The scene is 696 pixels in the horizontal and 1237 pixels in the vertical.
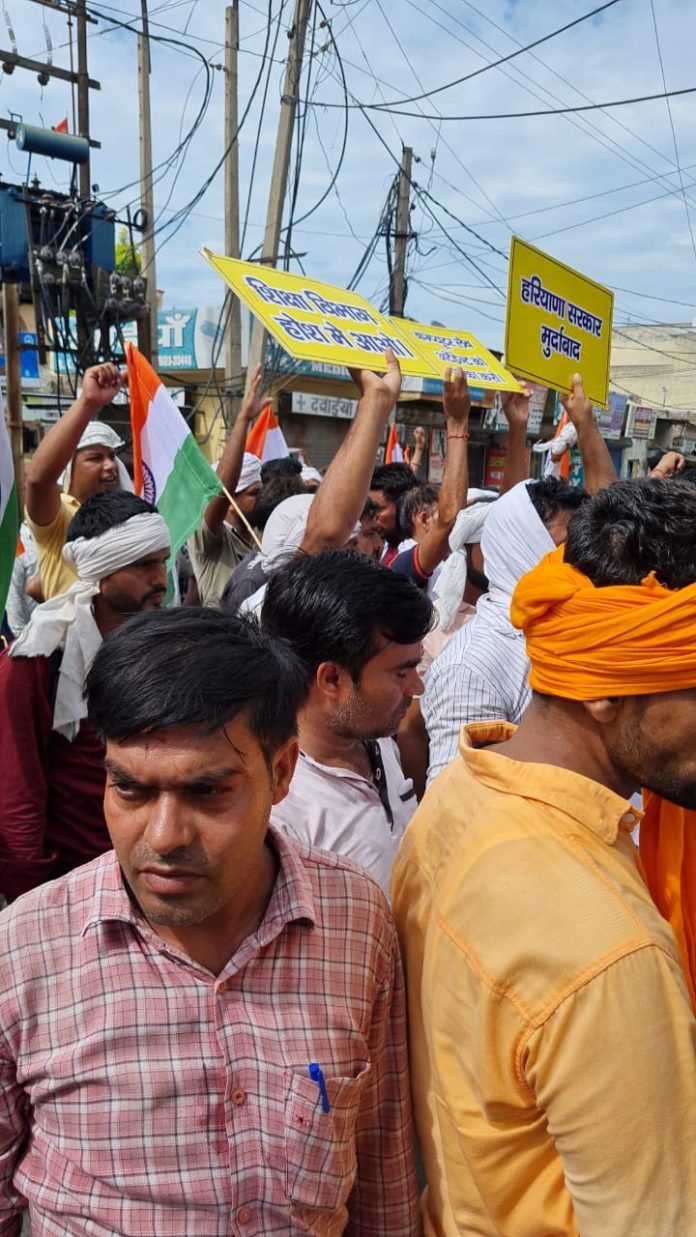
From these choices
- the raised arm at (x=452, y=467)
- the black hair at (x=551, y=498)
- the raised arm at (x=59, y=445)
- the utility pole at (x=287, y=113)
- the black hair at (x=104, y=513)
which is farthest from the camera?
the utility pole at (x=287, y=113)

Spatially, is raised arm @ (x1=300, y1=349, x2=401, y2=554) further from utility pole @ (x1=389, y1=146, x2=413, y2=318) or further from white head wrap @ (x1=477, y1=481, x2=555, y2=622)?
utility pole @ (x1=389, y1=146, x2=413, y2=318)

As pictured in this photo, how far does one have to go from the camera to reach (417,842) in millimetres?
1400

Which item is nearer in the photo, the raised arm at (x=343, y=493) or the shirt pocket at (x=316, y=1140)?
the shirt pocket at (x=316, y=1140)

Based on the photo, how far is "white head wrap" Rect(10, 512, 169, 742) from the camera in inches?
96.8

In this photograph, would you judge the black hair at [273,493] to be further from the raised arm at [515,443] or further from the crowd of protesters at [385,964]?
the crowd of protesters at [385,964]

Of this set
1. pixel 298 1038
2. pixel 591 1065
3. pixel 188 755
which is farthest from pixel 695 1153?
pixel 188 755

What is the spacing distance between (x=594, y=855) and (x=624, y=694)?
8.7 inches

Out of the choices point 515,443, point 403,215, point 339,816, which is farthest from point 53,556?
point 403,215

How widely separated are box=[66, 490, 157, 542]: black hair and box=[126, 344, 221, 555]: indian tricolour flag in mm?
881

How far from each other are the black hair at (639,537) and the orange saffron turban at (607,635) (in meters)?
0.02

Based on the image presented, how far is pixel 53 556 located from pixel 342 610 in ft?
6.30

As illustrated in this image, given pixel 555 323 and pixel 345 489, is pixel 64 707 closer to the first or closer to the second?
pixel 345 489

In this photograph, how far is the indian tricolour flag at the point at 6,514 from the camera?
284cm

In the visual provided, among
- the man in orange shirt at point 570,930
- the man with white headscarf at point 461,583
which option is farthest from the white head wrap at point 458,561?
the man in orange shirt at point 570,930
